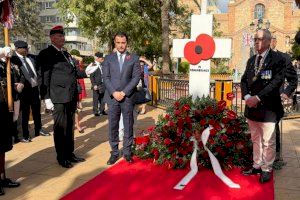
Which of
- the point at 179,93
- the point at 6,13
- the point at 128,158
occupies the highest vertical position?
the point at 6,13

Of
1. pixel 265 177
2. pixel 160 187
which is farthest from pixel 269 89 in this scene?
pixel 160 187

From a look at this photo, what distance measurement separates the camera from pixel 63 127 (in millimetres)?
5965

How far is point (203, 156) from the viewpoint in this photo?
5660 millimetres

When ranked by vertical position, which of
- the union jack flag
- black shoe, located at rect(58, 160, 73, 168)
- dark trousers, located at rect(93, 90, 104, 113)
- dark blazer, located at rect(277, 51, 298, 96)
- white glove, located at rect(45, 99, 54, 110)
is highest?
the union jack flag

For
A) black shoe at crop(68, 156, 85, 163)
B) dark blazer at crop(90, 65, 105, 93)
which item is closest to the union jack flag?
black shoe at crop(68, 156, 85, 163)

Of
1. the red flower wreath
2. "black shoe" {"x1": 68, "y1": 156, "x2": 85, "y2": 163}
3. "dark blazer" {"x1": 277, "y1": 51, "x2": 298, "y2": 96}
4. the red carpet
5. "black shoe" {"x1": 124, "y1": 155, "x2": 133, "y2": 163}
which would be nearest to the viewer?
the red carpet

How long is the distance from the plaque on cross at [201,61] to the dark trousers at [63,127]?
2.12 m

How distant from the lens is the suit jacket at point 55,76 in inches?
231

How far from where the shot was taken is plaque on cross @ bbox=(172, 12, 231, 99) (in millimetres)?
6570

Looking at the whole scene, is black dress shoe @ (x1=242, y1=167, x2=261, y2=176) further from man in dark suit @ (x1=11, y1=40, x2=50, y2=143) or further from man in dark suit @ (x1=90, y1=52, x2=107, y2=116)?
man in dark suit @ (x1=90, y1=52, x2=107, y2=116)

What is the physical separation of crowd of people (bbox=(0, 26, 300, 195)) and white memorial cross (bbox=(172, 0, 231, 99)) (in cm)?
91

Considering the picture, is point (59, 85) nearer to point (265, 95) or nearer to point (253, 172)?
point (265, 95)

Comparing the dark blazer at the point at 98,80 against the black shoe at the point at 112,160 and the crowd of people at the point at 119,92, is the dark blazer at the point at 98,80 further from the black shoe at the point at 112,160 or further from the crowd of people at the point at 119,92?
the black shoe at the point at 112,160

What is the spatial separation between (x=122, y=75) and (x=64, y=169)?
5.53ft
